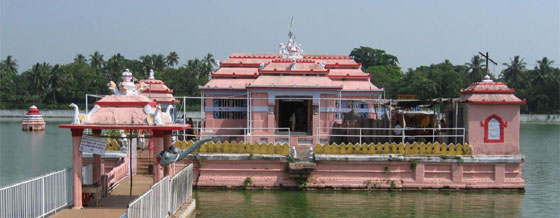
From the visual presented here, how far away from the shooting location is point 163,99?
28641 millimetres

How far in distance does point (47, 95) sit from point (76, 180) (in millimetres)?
77371

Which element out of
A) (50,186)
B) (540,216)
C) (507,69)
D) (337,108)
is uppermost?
(507,69)

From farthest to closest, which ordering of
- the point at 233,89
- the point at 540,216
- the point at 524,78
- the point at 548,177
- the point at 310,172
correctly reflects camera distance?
the point at 524,78, the point at 233,89, the point at 548,177, the point at 310,172, the point at 540,216

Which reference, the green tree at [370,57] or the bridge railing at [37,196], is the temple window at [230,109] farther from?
the green tree at [370,57]

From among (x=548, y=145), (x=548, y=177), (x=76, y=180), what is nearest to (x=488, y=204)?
(x=548, y=177)

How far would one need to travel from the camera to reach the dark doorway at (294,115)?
26206mm

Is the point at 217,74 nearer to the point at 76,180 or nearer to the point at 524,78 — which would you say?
the point at 76,180

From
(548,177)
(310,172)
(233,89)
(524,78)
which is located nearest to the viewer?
(310,172)

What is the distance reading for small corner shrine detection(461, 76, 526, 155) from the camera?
2109 cm

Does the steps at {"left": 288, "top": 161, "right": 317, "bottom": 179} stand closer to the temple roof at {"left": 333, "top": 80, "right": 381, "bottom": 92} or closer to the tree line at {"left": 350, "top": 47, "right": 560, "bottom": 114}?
the temple roof at {"left": 333, "top": 80, "right": 381, "bottom": 92}

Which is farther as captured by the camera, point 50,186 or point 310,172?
point 310,172

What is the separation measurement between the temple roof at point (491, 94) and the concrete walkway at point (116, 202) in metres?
11.5

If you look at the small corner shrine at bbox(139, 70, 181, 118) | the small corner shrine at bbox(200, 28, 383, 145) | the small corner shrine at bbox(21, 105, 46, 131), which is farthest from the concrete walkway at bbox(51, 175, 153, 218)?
the small corner shrine at bbox(21, 105, 46, 131)

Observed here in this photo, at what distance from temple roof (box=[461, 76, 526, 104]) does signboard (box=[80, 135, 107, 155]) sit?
42.6 feet
